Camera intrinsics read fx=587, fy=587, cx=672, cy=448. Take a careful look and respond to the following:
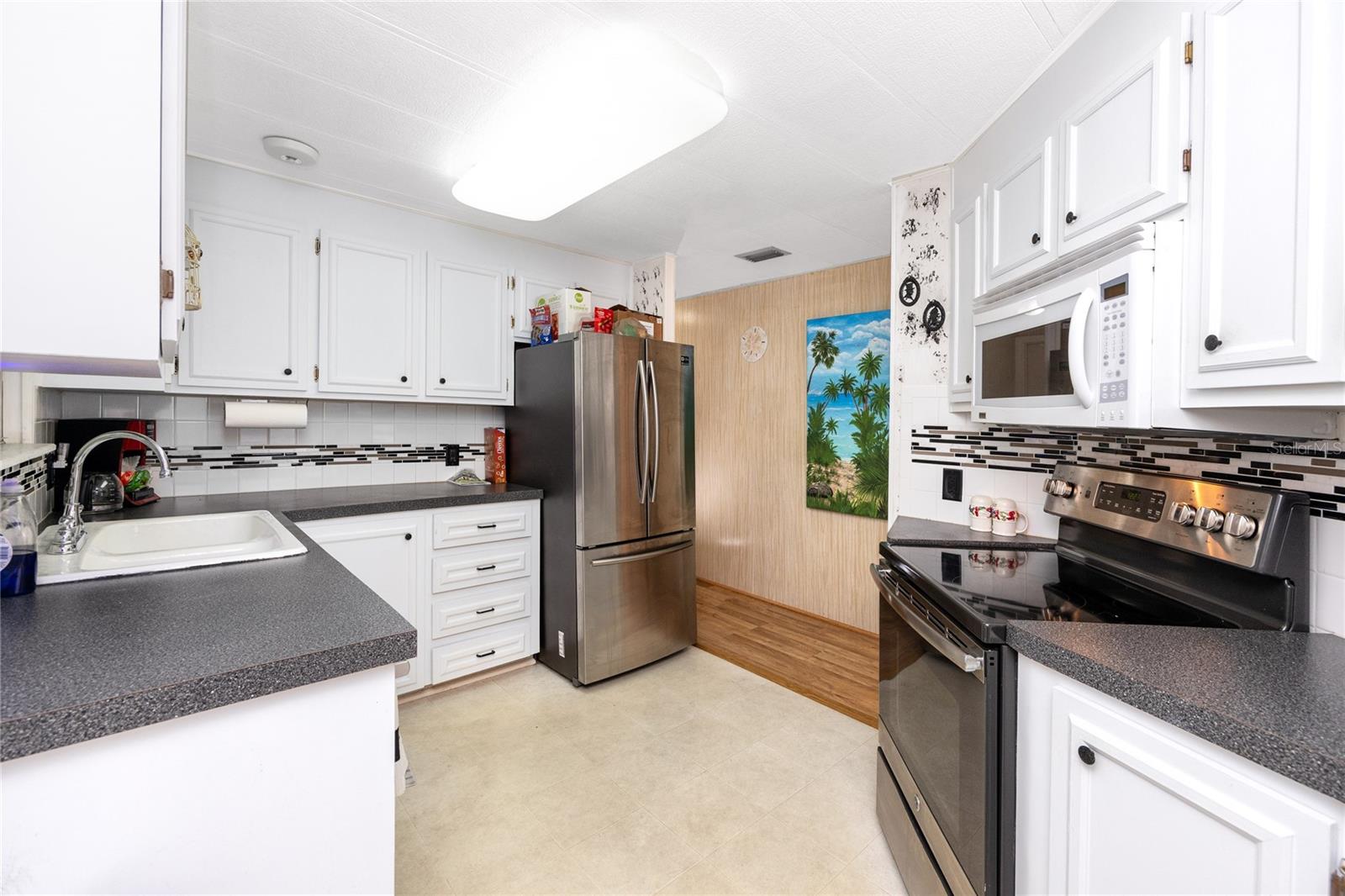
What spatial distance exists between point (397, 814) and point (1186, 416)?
2447 millimetres

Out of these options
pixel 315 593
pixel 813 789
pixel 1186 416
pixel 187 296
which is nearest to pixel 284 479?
pixel 187 296

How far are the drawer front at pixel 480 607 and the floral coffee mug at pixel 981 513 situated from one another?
210 centimetres

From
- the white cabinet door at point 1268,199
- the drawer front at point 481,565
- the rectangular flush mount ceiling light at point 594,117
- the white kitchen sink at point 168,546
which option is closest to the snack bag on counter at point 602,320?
the rectangular flush mount ceiling light at point 594,117

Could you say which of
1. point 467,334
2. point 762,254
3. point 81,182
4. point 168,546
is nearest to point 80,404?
point 168,546

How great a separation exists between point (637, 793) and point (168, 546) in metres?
1.78

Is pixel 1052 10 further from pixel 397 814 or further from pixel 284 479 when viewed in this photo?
pixel 284 479

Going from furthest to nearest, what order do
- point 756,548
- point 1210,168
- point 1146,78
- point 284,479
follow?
1. point 756,548
2. point 284,479
3. point 1146,78
4. point 1210,168

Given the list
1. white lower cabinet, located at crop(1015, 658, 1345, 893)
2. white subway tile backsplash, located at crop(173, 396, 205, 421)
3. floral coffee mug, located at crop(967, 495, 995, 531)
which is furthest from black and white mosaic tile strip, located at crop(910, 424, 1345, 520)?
white subway tile backsplash, located at crop(173, 396, 205, 421)

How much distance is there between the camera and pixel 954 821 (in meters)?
1.32

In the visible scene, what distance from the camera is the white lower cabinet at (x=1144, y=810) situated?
78 centimetres

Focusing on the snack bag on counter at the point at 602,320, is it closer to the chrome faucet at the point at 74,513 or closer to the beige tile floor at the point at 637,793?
the beige tile floor at the point at 637,793

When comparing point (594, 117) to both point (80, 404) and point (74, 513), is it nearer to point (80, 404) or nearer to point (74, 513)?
point (74, 513)

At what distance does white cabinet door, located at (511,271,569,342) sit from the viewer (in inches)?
129

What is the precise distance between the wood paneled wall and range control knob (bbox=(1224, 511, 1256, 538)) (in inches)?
92.7
